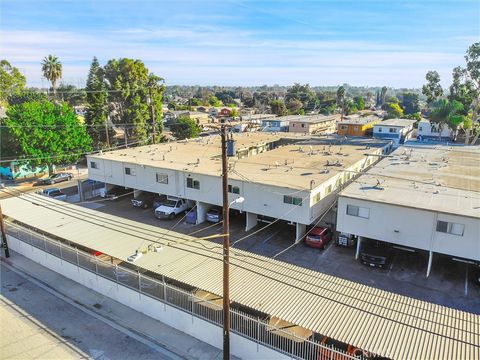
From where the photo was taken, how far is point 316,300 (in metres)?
13.9

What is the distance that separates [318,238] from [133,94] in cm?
3792

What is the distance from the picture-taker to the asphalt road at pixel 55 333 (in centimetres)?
1470

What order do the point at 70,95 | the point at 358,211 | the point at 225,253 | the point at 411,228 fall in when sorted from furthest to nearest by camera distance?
1. the point at 70,95
2. the point at 358,211
3. the point at 411,228
4. the point at 225,253

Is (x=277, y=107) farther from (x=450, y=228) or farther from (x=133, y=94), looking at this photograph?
(x=450, y=228)

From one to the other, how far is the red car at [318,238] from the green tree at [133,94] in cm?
3396

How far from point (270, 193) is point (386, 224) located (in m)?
7.88

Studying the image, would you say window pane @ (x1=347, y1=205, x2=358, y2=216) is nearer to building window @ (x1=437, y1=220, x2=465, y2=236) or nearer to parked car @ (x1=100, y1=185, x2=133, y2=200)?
building window @ (x1=437, y1=220, x2=465, y2=236)

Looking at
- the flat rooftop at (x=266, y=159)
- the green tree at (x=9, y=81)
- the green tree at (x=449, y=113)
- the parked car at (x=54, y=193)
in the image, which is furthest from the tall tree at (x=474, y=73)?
the green tree at (x=9, y=81)

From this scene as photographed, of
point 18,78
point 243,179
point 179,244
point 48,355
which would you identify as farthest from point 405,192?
point 18,78

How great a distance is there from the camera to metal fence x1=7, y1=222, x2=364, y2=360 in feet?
40.9

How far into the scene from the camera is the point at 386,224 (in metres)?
20.9

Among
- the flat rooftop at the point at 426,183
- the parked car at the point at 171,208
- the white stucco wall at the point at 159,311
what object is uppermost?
A: the flat rooftop at the point at 426,183

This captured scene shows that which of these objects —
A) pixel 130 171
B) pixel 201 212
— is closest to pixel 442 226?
Result: pixel 201 212

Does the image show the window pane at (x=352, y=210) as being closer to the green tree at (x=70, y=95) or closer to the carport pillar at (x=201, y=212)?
the carport pillar at (x=201, y=212)
